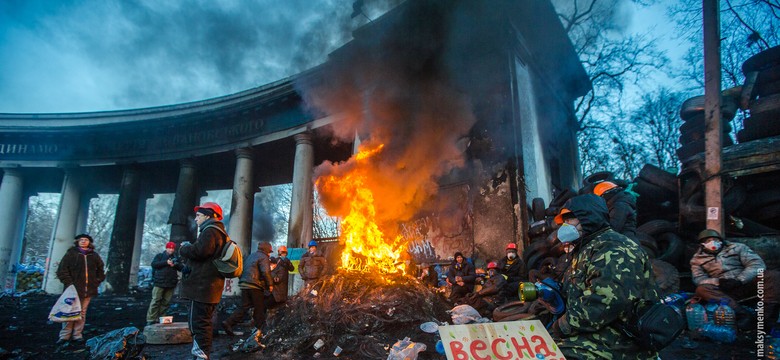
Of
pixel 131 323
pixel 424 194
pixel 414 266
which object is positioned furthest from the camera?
pixel 424 194

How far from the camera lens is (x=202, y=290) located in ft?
15.0

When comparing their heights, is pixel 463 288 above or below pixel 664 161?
below

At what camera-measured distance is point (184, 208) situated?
16297 millimetres

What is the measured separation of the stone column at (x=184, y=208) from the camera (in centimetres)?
1599

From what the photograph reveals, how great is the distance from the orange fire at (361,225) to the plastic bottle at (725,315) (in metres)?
5.28

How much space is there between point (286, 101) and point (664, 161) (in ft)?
73.7

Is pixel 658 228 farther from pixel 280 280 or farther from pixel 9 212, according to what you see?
pixel 9 212

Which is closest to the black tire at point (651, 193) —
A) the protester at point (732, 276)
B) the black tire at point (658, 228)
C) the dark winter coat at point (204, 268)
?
the black tire at point (658, 228)

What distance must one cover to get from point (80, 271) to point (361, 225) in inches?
226

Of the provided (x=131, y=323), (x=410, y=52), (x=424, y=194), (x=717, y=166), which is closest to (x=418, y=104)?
(x=410, y=52)

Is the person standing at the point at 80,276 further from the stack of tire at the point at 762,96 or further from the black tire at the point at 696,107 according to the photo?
the black tire at the point at 696,107

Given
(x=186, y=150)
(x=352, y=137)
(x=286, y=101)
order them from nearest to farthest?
(x=352, y=137), (x=286, y=101), (x=186, y=150)

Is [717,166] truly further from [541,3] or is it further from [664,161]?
[664,161]

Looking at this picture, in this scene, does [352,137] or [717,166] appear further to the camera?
[352,137]
